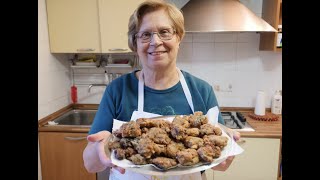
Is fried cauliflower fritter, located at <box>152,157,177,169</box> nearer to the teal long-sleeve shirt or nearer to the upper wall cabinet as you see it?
the teal long-sleeve shirt

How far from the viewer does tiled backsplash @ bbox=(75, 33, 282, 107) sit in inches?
85.7

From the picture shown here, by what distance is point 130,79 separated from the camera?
3.43 feet

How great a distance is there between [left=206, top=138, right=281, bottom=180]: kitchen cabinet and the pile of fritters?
1125 mm

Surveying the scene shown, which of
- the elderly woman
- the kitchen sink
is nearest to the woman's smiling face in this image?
the elderly woman

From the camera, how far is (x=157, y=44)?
909 mm

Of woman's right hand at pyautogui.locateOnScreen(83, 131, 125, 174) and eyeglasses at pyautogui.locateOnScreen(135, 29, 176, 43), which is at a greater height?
eyeglasses at pyautogui.locateOnScreen(135, 29, 176, 43)

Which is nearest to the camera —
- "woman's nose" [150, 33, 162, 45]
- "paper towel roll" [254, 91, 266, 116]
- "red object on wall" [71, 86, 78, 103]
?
"woman's nose" [150, 33, 162, 45]

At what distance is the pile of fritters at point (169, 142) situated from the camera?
677 mm

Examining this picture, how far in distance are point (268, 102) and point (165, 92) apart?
5.17 feet

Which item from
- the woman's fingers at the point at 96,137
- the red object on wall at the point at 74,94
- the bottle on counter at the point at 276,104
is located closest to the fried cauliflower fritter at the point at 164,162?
the woman's fingers at the point at 96,137

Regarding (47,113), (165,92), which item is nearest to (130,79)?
(165,92)

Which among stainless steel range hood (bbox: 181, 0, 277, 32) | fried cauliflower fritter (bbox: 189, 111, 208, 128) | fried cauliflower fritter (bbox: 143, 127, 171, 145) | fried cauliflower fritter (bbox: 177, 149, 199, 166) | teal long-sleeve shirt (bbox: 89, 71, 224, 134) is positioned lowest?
fried cauliflower fritter (bbox: 177, 149, 199, 166)

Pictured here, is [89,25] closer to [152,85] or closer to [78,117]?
[78,117]

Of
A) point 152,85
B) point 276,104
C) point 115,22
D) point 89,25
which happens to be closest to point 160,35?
point 152,85
